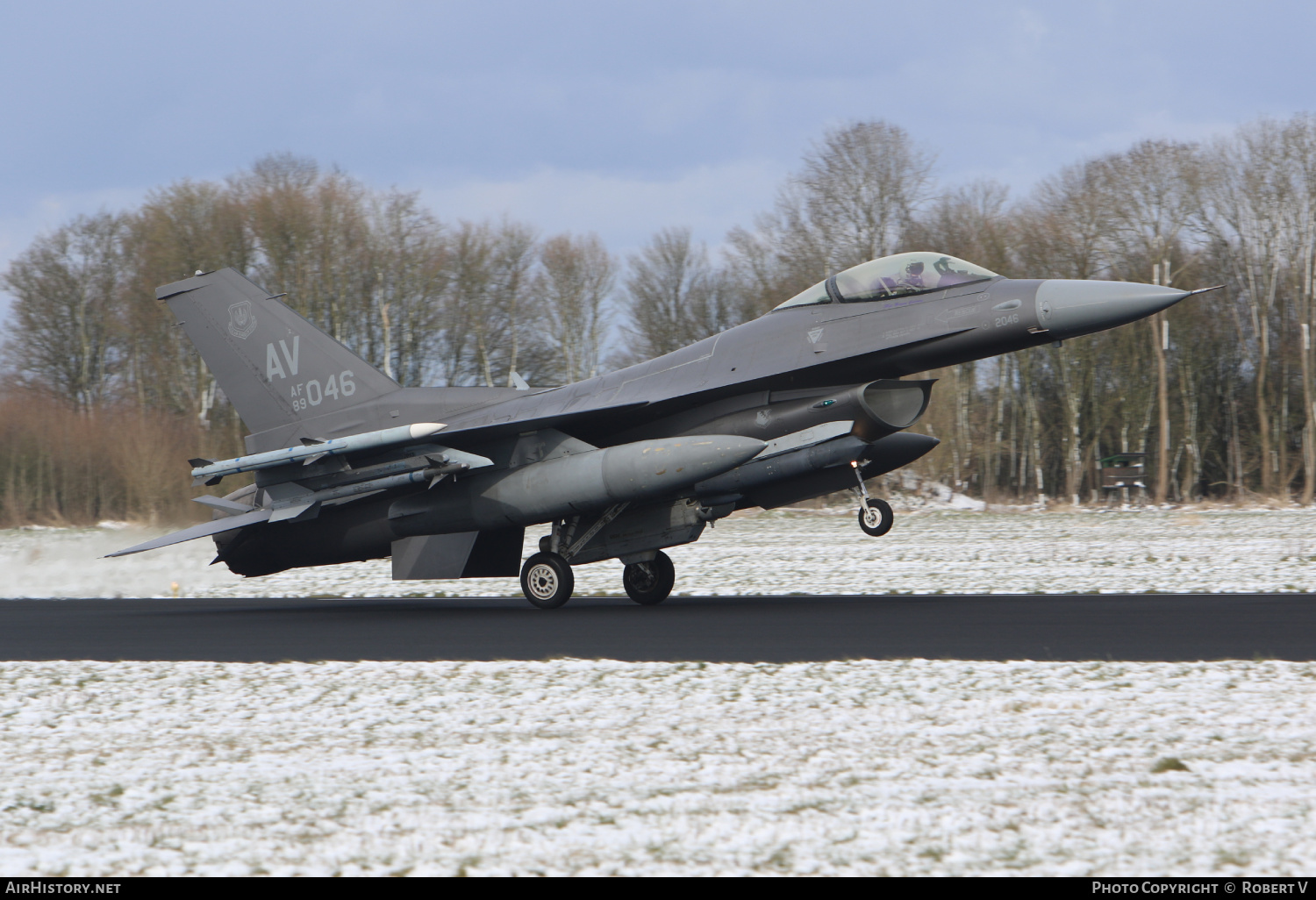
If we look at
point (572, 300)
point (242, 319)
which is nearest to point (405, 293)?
point (572, 300)

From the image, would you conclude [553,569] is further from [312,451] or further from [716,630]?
[716,630]

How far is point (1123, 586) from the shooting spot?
1424 centimetres

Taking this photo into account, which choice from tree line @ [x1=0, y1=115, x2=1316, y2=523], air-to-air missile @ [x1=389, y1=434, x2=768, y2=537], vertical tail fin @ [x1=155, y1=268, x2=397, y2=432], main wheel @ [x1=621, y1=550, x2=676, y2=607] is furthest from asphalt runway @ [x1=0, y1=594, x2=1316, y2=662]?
tree line @ [x1=0, y1=115, x2=1316, y2=523]

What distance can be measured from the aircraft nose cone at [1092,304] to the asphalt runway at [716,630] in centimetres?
273

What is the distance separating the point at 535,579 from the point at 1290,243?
135 ft

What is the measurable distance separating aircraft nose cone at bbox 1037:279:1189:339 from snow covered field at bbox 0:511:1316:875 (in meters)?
4.32

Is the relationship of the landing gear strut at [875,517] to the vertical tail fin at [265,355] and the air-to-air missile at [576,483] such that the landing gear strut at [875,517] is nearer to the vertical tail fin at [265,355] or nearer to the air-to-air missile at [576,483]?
the air-to-air missile at [576,483]

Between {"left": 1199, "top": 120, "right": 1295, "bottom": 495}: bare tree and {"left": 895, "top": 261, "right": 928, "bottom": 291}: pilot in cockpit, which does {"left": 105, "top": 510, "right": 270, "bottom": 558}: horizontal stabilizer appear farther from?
{"left": 1199, "top": 120, "right": 1295, "bottom": 495}: bare tree

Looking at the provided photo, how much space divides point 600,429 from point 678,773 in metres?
8.49

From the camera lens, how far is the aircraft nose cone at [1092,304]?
10.8 m

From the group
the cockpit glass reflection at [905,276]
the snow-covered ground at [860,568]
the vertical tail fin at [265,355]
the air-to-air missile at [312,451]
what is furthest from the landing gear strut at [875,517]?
the vertical tail fin at [265,355]

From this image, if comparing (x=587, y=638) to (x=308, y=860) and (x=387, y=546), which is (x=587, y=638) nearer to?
(x=387, y=546)

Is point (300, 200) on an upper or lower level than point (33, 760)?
upper
